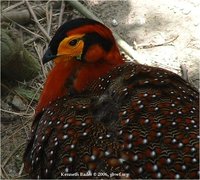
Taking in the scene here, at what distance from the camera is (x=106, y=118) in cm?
298

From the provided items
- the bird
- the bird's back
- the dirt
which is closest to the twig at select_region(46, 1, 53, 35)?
the dirt

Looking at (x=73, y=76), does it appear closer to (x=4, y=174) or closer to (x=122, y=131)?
(x=122, y=131)

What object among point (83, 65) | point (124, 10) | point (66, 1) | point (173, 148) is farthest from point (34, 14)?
point (173, 148)

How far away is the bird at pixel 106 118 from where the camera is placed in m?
2.73

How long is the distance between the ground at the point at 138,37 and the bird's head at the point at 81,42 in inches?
35.7

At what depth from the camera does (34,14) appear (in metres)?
4.79

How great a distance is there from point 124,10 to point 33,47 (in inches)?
36.6

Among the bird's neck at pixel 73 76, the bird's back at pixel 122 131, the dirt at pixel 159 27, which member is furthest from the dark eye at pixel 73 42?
the dirt at pixel 159 27

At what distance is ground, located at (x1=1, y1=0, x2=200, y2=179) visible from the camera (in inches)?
158

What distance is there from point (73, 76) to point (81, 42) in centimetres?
26

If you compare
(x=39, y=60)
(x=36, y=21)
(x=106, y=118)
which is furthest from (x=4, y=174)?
(x=36, y=21)

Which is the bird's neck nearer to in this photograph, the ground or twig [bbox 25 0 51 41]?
the ground

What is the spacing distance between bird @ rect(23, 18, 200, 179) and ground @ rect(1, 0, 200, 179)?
0.63 meters

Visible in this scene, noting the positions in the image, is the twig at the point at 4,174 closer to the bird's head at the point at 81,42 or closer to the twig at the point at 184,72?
the bird's head at the point at 81,42
